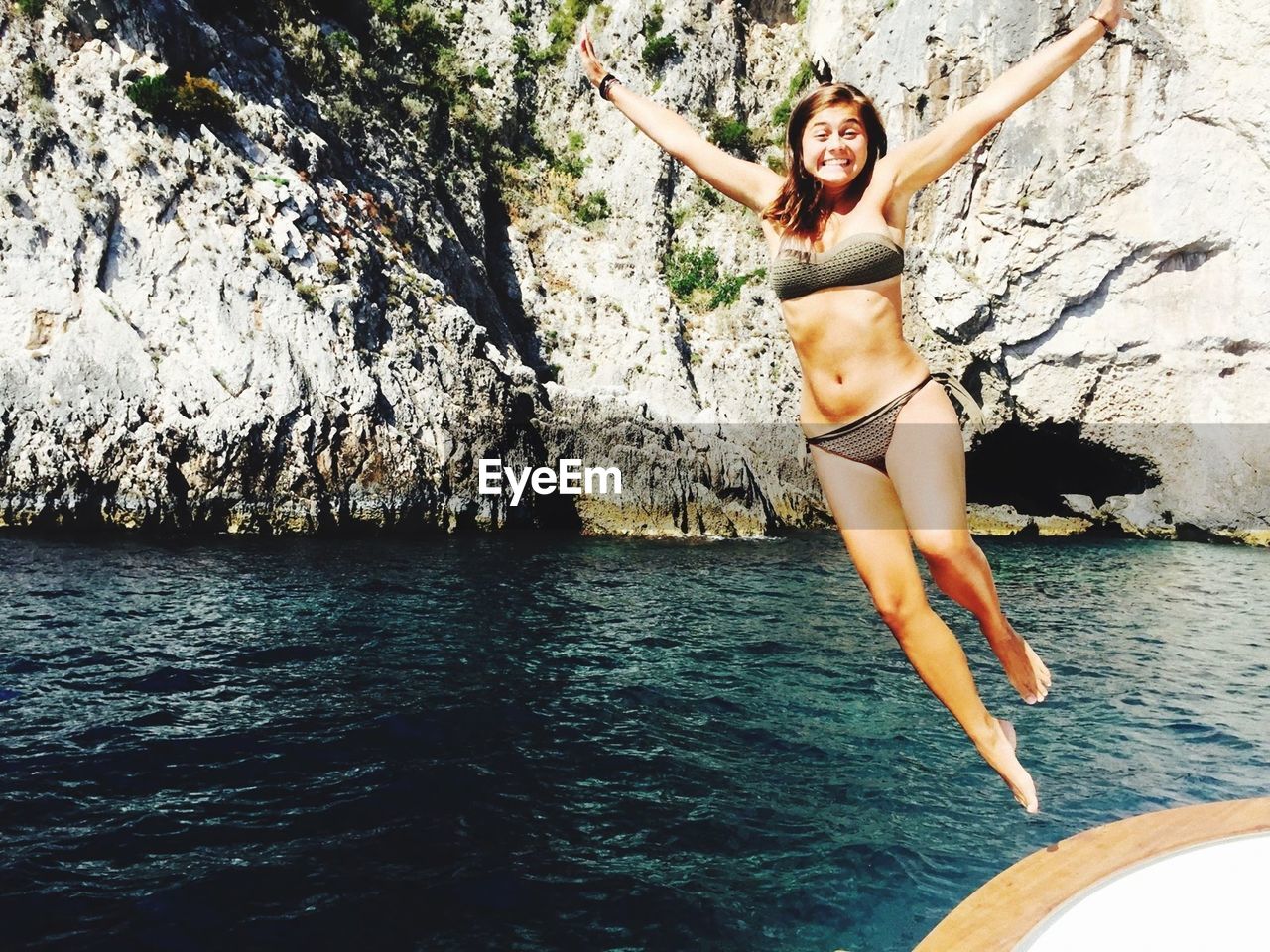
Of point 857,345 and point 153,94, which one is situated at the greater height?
point 153,94

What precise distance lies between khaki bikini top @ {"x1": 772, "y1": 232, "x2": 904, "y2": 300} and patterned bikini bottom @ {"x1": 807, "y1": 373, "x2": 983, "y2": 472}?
1.23ft

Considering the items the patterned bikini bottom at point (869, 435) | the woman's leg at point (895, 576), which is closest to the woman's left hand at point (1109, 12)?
the patterned bikini bottom at point (869, 435)

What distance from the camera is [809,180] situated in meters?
2.79

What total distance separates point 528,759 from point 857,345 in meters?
5.91

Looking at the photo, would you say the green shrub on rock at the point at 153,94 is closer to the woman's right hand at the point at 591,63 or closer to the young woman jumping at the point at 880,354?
the woman's right hand at the point at 591,63

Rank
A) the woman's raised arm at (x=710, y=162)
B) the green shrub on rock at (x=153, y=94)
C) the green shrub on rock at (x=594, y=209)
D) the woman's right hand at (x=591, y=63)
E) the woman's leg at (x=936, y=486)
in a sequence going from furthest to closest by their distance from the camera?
the green shrub on rock at (x=594, y=209) < the green shrub on rock at (x=153, y=94) < the woman's right hand at (x=591, y=63) < the woman's raised arm at (x=710, y=162) < the woman's leg at (x=936, y=486)

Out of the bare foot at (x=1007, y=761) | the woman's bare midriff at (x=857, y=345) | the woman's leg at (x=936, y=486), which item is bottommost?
the bare foot at (x=1007, y=761)

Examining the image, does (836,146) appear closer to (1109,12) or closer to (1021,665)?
(1109,12)

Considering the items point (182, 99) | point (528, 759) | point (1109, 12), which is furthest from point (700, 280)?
point (1109, 12)

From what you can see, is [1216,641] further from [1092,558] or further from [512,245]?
[512,245]

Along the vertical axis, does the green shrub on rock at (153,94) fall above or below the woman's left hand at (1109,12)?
above

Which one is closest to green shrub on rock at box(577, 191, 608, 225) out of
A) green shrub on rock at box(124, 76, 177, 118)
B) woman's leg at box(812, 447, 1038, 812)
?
green shrub on rock at box(124, 76, 177, 118)

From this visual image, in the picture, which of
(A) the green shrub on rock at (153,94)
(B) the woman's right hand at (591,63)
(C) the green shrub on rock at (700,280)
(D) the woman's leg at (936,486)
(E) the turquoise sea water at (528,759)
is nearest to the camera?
(D) the woman's leg at (936,486)

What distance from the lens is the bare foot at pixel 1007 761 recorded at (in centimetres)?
279
